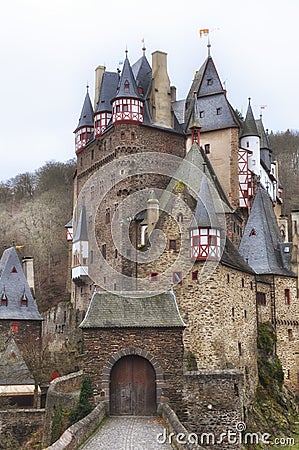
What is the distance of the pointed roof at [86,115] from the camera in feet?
163

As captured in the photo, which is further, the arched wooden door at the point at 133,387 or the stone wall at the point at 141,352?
the arched wooden door at the point at 133,387

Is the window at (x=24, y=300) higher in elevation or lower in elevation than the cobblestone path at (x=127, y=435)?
higher

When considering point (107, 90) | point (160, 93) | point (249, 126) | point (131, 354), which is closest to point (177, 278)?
point (131, 354)

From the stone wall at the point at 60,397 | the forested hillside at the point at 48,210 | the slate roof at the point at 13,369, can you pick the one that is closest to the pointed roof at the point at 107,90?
the slate roof at the point at 13,369

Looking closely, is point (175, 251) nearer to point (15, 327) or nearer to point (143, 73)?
point (15, 327)

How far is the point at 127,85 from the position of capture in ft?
145

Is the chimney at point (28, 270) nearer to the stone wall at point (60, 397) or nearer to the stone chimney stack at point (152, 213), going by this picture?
the stone chimney stack at point (152, 213)

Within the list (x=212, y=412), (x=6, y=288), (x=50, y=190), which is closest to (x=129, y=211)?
(x=6, y=288)

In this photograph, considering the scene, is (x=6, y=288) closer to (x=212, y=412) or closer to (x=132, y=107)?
(x=132, y=107)

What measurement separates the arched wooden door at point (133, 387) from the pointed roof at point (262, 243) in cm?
1559

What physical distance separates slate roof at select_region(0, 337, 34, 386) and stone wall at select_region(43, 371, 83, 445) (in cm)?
788

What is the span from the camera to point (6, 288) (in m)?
44.8

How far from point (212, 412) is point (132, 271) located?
54.0 feet

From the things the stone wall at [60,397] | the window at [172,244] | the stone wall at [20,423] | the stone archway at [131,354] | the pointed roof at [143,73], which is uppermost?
the pointed roof at [143,73]
